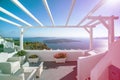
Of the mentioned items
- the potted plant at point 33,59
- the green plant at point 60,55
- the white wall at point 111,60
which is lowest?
the potted plant at point 33,59

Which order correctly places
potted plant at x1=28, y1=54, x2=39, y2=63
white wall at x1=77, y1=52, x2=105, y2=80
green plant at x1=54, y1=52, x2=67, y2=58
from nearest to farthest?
white wall at x1=77, y1=52, x2=105, y2=80 < potted plant at x1=28, y1=54, x2=39, y2=63 < green plant at x1=54, y1=52, x2=67, y2=58

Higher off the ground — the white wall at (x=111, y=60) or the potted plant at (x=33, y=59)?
the white wall at (x=111, y=60)

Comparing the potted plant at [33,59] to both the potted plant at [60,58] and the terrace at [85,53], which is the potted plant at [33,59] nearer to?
the terrace at [85,53]

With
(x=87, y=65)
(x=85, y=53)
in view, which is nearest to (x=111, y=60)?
(x=87, y=65)

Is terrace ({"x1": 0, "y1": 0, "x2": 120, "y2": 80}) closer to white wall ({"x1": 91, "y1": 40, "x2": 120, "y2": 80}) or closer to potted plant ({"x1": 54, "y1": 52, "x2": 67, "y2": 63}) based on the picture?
white wall ({"x1": 91, "y1": 40, "x2": 120, "y2": 80})

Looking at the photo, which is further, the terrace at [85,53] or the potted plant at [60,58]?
the potted plant at [60,58]

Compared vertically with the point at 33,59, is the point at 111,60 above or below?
above

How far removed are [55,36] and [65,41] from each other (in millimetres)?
1085

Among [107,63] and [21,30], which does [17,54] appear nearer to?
[21,30]

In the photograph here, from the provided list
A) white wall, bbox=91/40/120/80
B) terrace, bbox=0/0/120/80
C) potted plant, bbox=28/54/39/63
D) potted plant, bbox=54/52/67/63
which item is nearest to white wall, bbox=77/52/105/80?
terrace, bbox=0/0/120/80

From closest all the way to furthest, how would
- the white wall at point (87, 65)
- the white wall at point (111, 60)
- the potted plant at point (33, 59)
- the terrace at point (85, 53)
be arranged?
the white wall at point (111, 60) → the terrace at point (85, 53) → the white wall at point (87, 65) → the potted plant at point (33, 59)

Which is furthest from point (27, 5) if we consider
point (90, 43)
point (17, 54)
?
point (90, 43)

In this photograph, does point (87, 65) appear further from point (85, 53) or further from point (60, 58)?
point (85, 53)

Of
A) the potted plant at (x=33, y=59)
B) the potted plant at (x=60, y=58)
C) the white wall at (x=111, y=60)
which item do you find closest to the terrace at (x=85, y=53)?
the white wall at (x=111, y=60)
